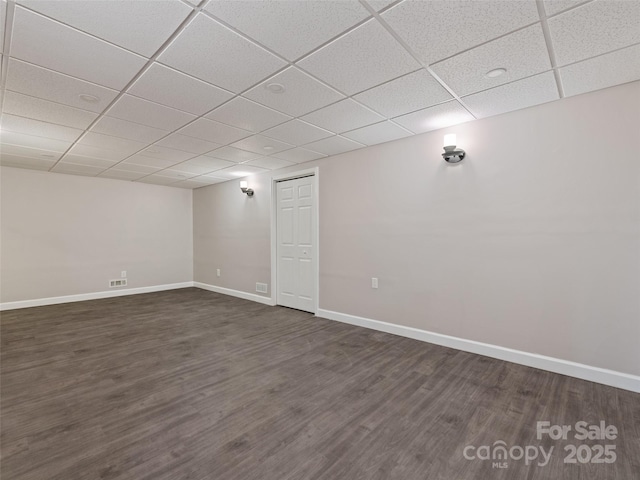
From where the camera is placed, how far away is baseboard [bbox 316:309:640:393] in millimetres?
2416

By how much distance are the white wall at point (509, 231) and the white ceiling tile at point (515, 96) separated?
0.15 metres

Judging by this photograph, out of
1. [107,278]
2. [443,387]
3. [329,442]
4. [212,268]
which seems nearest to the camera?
[329,442]

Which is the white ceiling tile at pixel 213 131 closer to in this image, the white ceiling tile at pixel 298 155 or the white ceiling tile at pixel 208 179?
the white ceiling tile at pixel 298 155

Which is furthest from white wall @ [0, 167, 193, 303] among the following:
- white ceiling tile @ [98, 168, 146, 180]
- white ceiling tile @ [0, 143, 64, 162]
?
white ceiling tile @ [0, 143, 64, 162]

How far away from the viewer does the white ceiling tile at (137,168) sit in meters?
5.03

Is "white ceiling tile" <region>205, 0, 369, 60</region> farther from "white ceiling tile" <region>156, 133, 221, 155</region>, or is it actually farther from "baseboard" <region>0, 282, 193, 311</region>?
"baseboard" <region>0, 282, 193, 311</region>

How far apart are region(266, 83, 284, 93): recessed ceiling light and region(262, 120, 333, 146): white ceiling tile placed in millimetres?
660

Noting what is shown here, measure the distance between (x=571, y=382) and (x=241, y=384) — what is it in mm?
2915

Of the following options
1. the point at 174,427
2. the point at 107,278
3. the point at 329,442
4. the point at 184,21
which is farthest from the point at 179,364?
the point at 107,278

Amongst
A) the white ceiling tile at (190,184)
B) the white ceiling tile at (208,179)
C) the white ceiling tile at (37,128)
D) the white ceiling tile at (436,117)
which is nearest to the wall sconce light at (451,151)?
the white ceiling tile at (436,117)

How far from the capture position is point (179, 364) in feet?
9.55

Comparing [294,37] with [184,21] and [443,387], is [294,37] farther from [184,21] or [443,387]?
[443,387]

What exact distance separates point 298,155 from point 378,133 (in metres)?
1.39

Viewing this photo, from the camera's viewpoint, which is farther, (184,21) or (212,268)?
(212,268)
